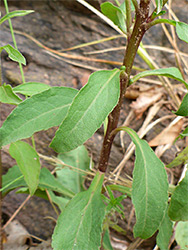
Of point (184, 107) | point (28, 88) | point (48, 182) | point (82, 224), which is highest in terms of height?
point (184, 107)

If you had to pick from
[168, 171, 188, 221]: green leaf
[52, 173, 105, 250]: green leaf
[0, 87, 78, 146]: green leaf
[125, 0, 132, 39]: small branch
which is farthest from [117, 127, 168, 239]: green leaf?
[125, 0, 132, 39]: small branch

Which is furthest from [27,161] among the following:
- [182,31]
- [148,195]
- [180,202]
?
[182,31]

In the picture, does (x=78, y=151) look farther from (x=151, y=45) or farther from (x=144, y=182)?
(x=151, y=45)

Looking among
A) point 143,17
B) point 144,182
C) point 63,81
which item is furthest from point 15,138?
point 63,81

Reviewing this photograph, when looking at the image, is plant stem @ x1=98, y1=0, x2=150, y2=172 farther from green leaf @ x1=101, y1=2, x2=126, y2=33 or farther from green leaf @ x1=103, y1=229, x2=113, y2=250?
green leaf @ x1=103, y1=229, x2=113, y2=250

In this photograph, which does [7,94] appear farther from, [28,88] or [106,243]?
[106,243]

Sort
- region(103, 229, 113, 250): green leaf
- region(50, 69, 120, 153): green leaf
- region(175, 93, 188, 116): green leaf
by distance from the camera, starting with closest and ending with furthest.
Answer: region(50, 69, 120, 153): green leaf < region(175, 93, 188, 116): green leaf < region(103, 229, 113, 250): green leaf
